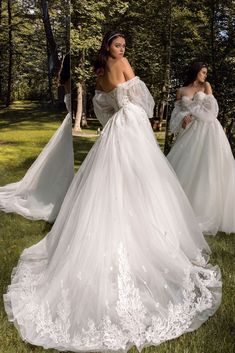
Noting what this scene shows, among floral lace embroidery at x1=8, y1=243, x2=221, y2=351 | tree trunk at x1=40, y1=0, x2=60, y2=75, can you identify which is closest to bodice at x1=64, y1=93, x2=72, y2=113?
tree trunk at x1=40, y1=0, x2=60, y2=75

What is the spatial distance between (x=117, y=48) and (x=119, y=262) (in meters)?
1.64

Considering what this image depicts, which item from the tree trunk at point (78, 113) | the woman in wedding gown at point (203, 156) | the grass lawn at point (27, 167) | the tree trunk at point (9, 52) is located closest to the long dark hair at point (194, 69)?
the woman in wedding gown at point (203, 156)

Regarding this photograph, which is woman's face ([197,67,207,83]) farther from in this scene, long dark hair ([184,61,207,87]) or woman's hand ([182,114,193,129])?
woman's hand ([182,114,193,129])

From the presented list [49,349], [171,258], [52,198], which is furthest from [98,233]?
[52,198]

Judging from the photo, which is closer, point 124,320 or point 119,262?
point 124,320

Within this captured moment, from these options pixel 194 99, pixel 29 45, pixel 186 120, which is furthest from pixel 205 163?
pixel 29 45

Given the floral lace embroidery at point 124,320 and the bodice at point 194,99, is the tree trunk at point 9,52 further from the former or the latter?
the floral lace embroidery at point 124,320

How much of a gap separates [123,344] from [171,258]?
0.88 meters

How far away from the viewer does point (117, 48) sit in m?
3.28

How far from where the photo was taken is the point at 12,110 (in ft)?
13.8

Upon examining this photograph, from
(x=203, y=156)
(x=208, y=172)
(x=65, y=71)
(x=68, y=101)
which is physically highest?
(x=65, y=71)

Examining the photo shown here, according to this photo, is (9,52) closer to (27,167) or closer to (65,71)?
(65,71)

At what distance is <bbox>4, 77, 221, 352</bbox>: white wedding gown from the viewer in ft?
9.62

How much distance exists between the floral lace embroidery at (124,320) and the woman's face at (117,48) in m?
1.49
